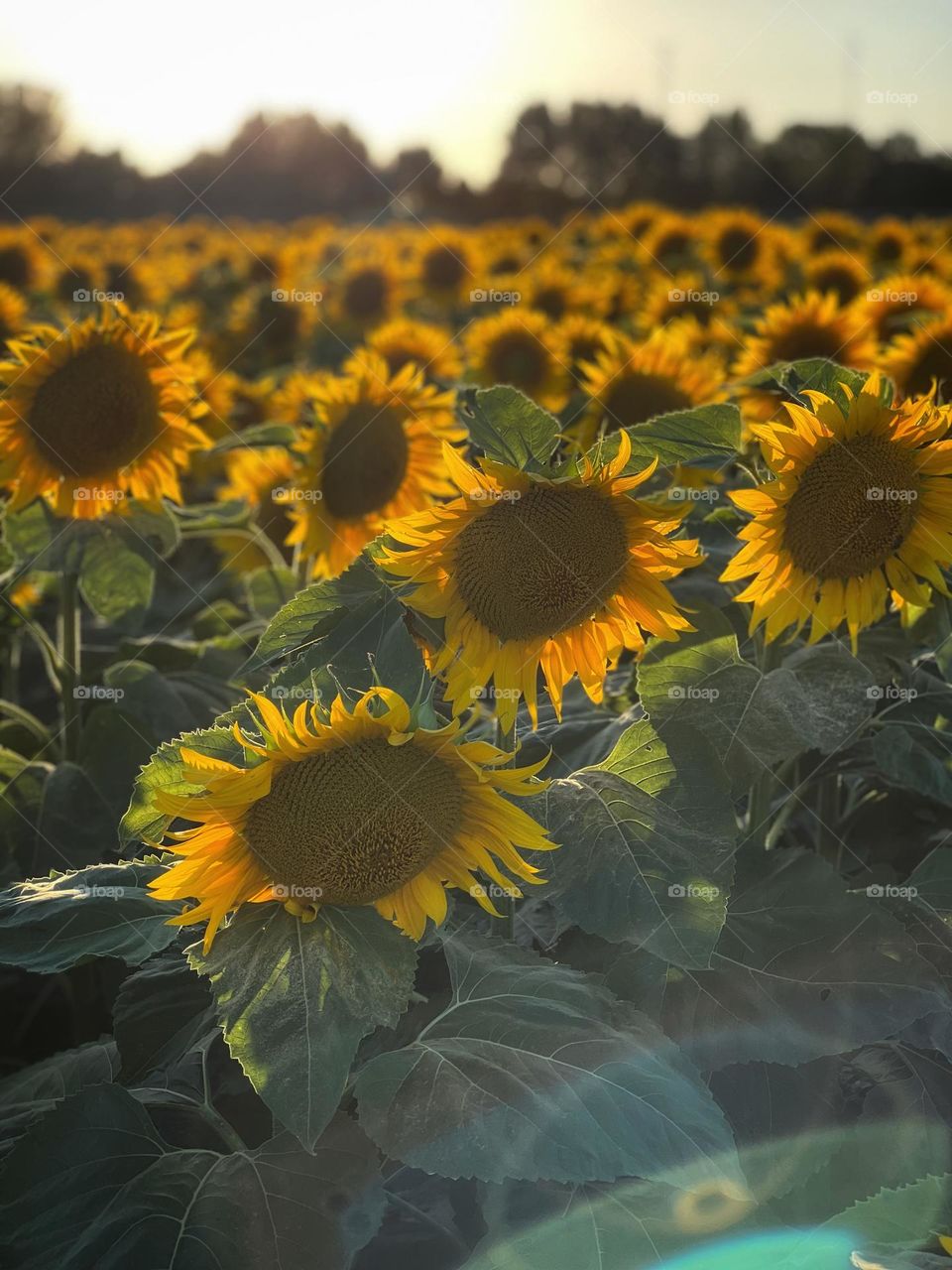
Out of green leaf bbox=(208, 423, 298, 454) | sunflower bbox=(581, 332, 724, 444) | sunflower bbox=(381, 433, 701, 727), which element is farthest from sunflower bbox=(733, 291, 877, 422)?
sunflower bbox=(381, 433, 701, 727)

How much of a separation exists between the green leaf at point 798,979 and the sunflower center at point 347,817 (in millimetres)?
483

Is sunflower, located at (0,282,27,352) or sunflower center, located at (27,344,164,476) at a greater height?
sunflower center, located at (27,344,164,476)

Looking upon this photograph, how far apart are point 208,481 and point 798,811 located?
12.8ft

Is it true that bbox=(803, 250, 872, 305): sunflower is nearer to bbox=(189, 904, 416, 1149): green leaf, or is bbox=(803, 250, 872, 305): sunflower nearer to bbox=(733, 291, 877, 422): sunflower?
bbox=(733, 291, 877, 422): sunflower

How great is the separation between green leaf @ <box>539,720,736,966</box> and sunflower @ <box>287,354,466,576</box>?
4.29 ft

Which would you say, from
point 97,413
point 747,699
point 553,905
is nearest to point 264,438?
point 97,413

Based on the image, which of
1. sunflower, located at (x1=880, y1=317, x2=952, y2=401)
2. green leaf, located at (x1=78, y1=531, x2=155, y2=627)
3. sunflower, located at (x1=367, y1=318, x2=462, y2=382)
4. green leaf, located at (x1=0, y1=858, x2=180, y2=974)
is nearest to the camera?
green leaf, located at (x1=0, y1=858, x2=180, y2=974)

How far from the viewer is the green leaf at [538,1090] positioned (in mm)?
1407

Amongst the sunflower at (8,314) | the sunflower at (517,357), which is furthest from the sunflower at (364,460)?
the sunflower at (8,314)

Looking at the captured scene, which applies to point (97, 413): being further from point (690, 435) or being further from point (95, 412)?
point (690, 435)

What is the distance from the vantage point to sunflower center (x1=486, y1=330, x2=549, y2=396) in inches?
199

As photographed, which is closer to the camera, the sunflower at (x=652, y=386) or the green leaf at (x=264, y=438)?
the green leaf at (x=264, y=438)

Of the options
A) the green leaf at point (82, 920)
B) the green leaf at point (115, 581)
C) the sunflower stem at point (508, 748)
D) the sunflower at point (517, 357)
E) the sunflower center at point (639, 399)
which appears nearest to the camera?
the green leaf at point (82, 920)

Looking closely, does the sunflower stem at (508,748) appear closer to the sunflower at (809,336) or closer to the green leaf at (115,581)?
the green leaf at (115,581)
